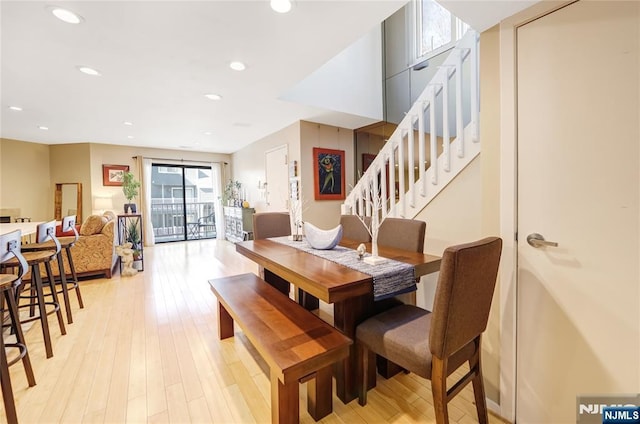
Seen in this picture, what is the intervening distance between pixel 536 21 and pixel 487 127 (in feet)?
1.76

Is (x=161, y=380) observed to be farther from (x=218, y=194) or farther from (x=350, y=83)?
(x=218, y=194)

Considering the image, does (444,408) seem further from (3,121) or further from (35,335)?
(3,121)

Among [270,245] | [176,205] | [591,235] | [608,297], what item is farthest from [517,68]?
[176,205]

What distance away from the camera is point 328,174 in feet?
15.6

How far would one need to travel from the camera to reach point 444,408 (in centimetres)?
117

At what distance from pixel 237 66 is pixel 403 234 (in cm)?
222

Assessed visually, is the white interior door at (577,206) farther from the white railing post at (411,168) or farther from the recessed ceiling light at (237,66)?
the recessed ceiling light at (237,66)

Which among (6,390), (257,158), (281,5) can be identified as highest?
(281,5)

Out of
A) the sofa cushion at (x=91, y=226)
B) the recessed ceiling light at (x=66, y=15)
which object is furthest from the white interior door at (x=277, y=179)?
the recessed ceiling light at (x=66, y=15)

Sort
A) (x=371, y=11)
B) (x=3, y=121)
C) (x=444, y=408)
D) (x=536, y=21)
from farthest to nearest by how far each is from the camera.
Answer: (x=3, y=121)
(x=371, y=11)
(x=536, y=21)
(x=444, y=408)

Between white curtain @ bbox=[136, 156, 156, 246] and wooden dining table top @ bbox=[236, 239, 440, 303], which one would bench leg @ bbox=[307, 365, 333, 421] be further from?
white curtain @ bbox=[136, 156, 156, 246]

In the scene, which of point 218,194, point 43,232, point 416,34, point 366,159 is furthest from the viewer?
point 218,194

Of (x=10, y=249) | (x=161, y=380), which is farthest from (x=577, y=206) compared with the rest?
(x=10, y=249)

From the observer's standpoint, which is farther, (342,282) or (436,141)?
(436,141)
